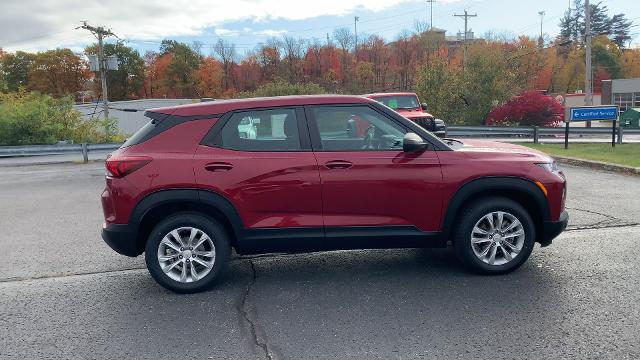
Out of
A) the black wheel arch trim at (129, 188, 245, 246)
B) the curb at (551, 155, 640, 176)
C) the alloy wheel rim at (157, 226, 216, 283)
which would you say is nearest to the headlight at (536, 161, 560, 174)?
the black wheel arch trim at (129, 188, 245, 246)

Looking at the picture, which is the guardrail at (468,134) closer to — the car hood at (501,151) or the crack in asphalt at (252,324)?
the crack in asphalt at (252,324)

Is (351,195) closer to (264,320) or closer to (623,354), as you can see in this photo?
(264,320)

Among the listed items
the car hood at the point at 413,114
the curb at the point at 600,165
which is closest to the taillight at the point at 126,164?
the car hood at the point at 413,114

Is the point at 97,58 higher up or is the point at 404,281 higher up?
the point at 97,58

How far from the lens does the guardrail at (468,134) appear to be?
17.7 metres

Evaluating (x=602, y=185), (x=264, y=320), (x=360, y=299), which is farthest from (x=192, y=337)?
(x=602, y=185)

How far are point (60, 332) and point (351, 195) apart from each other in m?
2.60

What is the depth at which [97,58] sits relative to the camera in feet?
138

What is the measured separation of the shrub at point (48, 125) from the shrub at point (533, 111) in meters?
20.7

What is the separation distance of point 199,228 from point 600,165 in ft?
34.7

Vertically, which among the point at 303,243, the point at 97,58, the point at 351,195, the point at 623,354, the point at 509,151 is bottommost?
the point at 623,354

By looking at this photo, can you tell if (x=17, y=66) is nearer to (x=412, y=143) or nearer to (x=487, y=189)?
(x=412, y=143)

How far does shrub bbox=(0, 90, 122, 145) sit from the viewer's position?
21.9m

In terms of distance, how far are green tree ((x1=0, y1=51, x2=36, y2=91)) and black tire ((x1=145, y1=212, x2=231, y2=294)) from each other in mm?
91425
